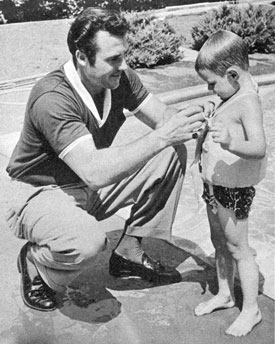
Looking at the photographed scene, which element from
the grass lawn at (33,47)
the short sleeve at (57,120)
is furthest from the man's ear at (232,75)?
the grass lawn at (33,47)

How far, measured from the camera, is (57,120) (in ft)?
9.60

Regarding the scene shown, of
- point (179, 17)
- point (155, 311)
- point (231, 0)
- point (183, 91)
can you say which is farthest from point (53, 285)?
point (231, 0)

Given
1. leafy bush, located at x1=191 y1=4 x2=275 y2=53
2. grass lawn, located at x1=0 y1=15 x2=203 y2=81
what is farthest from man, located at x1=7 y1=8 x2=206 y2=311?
leafy bush, located at x1=191 y1=4 x2=275 y2=53

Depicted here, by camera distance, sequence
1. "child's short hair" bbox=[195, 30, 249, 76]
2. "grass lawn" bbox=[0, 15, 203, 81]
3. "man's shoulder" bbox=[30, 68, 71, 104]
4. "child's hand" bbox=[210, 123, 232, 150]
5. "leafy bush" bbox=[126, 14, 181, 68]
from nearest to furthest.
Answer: "child's hand" bbox=[210, 123, 232, 150] → "child's short hair" bbox=[195, 30, 249, 76] → "man's shoulder" bbox=[30, 68, 71, 104] → "leafy bush" bbox=[126, 14, 181, 68] → "grass lawn" bbox=[0, 15, 203, 81]

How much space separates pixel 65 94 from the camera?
3.04 meters

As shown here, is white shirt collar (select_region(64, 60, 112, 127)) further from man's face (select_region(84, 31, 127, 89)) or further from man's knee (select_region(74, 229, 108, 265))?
man's knee (select_region(74, 229, 108, 265))

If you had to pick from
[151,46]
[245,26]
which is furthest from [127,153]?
[245,26]

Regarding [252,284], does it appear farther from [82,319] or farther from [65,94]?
[65,94]

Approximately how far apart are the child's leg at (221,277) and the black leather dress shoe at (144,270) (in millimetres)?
355

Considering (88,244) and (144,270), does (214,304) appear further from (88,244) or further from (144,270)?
(88,244)

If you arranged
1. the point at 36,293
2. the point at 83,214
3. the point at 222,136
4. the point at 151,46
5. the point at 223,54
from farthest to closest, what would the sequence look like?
the point at 151,46 < the point at 36,293 < the point at 83,214 < the point at 223,54 < the point at 222,136

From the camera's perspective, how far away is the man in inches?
113

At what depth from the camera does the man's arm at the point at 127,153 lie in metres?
2.79

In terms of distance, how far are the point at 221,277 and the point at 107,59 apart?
1.27 meters
